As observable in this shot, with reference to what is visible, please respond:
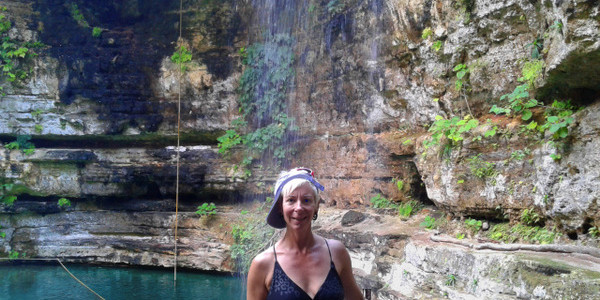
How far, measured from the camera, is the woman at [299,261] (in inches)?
64.5

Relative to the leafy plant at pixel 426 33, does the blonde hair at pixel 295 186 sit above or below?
below

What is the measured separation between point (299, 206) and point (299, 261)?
209 millimetres

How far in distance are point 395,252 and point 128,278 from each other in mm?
5393

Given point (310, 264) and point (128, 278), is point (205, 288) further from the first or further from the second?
point (310, 264)

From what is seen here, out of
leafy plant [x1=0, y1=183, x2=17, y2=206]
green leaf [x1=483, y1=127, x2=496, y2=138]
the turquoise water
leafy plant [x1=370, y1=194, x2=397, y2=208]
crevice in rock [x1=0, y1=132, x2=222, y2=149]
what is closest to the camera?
green leaf [x1=483, y1=127, x2=496, y2=138]

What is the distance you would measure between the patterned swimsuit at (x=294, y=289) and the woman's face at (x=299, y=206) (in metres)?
0.17

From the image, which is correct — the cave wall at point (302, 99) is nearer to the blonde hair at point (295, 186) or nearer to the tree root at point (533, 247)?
the tree root at point (533, 247)

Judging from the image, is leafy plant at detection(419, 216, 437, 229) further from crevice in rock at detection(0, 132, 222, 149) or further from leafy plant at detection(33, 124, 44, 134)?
leafy plant at detection(33, 124, 44, 134)

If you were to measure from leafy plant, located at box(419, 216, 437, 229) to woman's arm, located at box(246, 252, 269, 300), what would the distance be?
163 inches

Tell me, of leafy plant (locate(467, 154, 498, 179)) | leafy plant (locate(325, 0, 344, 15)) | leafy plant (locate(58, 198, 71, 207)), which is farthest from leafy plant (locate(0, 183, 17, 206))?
leafy plant (locate(467, 154, 498, 179))

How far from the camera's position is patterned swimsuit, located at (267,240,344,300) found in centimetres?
161

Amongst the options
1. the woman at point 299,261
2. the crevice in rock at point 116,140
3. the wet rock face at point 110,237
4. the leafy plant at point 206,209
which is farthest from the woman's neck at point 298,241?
the crevice in rock at point 116,140

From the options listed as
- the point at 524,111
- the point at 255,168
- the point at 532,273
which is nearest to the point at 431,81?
the point at 524,111

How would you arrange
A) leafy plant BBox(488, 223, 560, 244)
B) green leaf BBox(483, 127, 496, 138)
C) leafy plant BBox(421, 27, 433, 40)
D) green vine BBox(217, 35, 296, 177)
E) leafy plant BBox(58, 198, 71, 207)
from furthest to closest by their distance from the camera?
leafy plant BBox(58, 198, 71, 207) < green vine BBox(217, 35, 296, 177) < leafy plant BBox(421, 27, 433, 40) < green leaf BBox(483, 127, 496, 138) < leafy plant BBox(488, 223, 560, 244)
